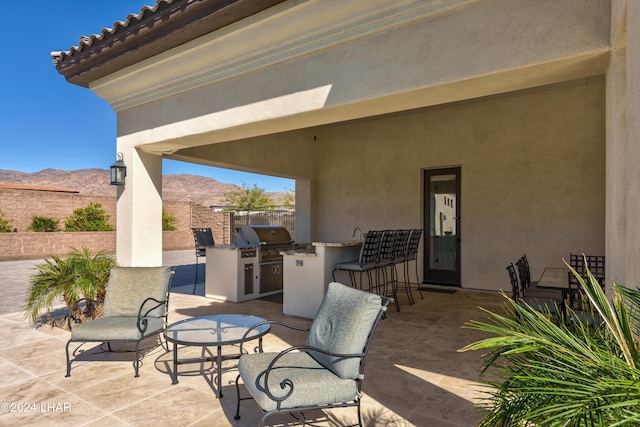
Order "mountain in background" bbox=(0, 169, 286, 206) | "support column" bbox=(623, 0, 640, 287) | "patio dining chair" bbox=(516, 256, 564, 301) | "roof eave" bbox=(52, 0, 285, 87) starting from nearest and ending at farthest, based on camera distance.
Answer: "support column" bbox=(623, 0, 640, 287)
"roof eave" bbox=(52, 0, 285, 87)
"patio dining chair" bbox=(516, 256, 564, 301)
"mountain in background" bbox=(0, 169, 286, 206)

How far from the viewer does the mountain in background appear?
6712 cm

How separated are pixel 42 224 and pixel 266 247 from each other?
1446 cm

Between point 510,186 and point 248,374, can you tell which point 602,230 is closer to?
point 510,186

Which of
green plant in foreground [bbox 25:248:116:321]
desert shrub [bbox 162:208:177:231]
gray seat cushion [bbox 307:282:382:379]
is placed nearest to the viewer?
gray seat cushion [bbox 307:282:382:379]

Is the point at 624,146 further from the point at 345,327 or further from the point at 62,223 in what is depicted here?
the point at 62,223

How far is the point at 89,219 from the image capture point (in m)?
18.1

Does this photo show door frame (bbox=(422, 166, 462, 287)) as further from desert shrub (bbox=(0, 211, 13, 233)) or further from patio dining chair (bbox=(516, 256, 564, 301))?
desert shrub (bbox=(0, 211, 13, 233))

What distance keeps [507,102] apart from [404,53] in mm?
5315

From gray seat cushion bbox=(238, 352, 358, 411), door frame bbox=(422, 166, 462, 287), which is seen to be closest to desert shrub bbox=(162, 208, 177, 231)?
door frame bbox=(422, 166, 462, 287)

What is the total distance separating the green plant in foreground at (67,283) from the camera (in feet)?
16.7

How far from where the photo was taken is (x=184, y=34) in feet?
14.7

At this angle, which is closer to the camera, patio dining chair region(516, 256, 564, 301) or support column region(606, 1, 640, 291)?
support column region(606, 1, 640, 291)

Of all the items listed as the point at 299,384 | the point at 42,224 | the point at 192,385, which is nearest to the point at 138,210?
the point at 192,385

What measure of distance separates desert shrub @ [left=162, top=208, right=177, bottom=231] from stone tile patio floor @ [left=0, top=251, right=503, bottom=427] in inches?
612
